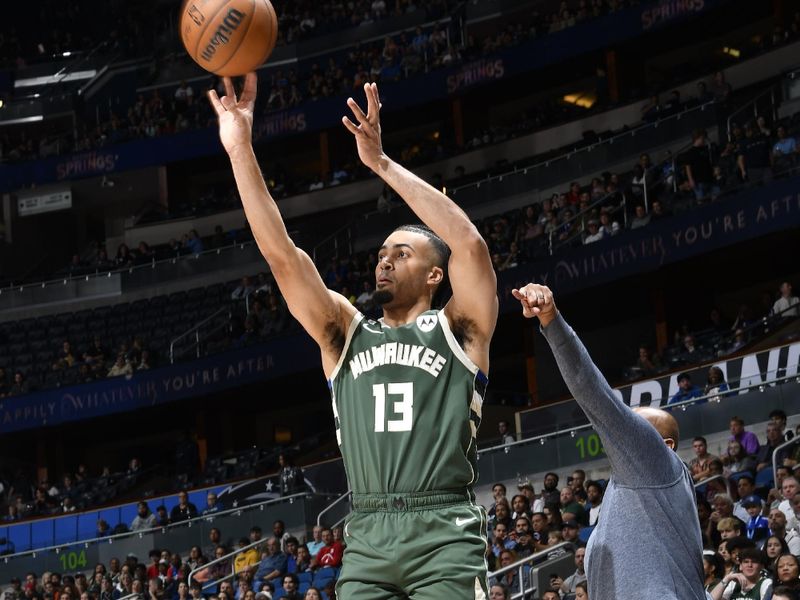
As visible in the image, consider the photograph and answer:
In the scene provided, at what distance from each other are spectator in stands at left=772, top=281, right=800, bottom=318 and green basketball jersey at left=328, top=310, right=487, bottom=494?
1337 cm

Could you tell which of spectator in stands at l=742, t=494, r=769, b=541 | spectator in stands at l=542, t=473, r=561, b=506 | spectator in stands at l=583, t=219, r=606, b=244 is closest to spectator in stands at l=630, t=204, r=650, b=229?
spectator in stands at l=583, t=219, r=606, b=244

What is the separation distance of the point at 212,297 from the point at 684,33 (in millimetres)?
10897

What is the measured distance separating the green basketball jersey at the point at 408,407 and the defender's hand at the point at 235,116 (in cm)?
79

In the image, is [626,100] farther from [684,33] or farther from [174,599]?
[174,599]

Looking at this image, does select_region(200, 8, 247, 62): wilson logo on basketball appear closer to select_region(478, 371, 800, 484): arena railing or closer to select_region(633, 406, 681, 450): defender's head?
select_region(633, 406, 681, 450): defender's head

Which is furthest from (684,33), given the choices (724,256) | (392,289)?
(392,289)

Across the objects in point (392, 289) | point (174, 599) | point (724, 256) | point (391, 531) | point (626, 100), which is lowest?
point (174, 599)

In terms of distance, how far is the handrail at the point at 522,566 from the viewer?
1147cm

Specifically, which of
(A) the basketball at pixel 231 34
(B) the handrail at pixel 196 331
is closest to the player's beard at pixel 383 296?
(A) the basketball at pixel 231 34

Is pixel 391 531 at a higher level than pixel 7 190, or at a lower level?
lower

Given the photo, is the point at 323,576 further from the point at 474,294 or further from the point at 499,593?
the point at 474,294

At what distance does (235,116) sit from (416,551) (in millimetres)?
1656

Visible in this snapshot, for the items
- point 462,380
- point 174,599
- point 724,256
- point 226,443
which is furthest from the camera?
point 226,443

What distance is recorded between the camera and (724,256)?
68.7 feet
